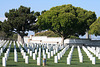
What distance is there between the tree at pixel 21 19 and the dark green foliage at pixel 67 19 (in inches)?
340

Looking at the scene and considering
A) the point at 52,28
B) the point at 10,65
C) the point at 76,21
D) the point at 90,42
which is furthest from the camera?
the point at 90,42

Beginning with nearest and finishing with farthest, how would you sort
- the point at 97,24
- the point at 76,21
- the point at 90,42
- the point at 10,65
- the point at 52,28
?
the point at 10,65, the point at 97,24, the point at 76,21, the point at 52,28, the point at 90,42

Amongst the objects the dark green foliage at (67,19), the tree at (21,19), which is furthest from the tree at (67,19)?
the tree at (21,19)

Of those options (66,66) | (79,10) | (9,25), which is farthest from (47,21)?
(66,66)

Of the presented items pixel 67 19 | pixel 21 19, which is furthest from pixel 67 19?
pixel 21 19

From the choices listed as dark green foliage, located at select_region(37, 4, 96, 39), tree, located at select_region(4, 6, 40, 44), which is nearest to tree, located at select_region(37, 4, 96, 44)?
dark green foliage, located at select_region(37, 4, 96, 39)

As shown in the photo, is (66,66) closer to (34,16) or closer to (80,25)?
(80,25)

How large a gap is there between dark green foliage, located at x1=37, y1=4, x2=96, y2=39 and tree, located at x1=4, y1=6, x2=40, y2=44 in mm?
8639

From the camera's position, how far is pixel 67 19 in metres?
47.8

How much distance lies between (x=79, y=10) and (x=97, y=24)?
24.2 ft

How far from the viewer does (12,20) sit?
60250mm

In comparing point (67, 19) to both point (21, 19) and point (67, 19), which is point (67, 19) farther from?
point (21, 19)

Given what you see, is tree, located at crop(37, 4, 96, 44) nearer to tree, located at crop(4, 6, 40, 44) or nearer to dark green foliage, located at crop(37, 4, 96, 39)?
dark green foliage, located at crop(37, 4, 96, 39)

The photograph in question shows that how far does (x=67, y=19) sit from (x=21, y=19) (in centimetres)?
1453
